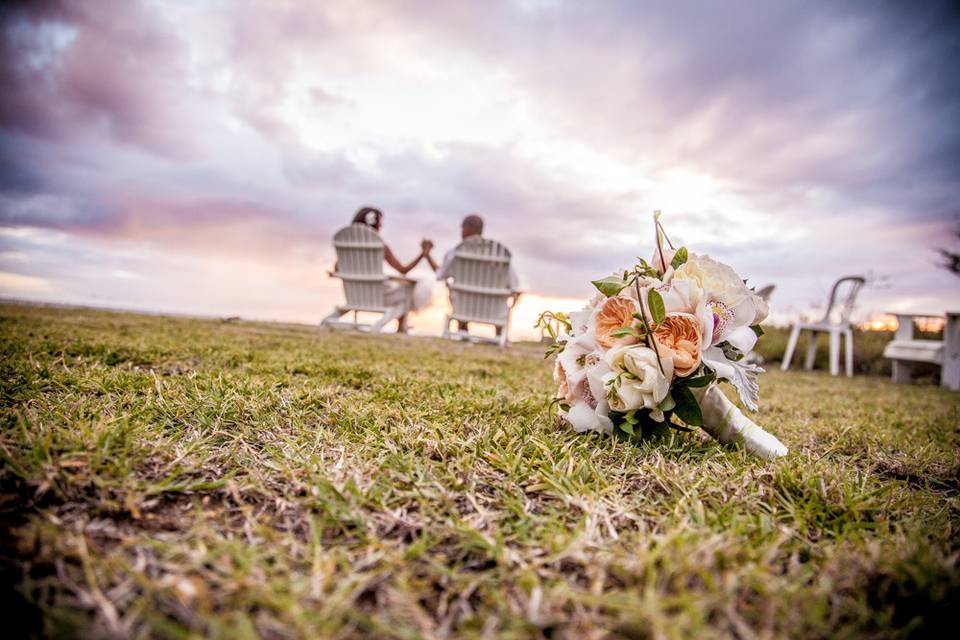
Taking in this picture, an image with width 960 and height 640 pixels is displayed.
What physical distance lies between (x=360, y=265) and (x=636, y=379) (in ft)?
26.8

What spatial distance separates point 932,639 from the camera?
635mm

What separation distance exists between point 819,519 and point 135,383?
6.84 ft

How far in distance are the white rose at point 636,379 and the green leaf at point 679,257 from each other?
0.30 m

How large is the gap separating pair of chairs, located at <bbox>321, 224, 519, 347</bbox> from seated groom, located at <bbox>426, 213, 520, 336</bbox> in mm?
127

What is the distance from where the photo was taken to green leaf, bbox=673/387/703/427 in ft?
4.38

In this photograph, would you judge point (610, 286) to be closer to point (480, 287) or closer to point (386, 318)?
point (480, 287)

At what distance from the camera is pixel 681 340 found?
4.18ft

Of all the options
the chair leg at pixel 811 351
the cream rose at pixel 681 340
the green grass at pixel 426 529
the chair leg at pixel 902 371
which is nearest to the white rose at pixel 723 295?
the cream rose at pixel 681 340

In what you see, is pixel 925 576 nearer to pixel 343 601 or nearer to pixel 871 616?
pixel 871 616

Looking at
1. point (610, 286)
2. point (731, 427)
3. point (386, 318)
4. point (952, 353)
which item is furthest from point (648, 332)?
point (952, 353)

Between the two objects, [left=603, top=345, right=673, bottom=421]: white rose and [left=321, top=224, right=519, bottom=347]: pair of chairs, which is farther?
[left=321, top=224, right=519, bottom=347]: pair of chairs

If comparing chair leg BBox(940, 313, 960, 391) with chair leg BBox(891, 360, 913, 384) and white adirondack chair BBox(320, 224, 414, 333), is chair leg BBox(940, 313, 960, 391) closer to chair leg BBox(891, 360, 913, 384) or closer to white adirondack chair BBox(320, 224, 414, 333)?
chair leg BBox(891, 360, 913, 384)

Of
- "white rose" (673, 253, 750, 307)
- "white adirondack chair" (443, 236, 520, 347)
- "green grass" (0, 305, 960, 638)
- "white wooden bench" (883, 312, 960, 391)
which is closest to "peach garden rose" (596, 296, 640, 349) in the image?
"white rose" (673, 253, 750, 307)

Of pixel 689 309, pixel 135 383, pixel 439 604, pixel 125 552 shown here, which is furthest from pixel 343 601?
pixel 135 383
